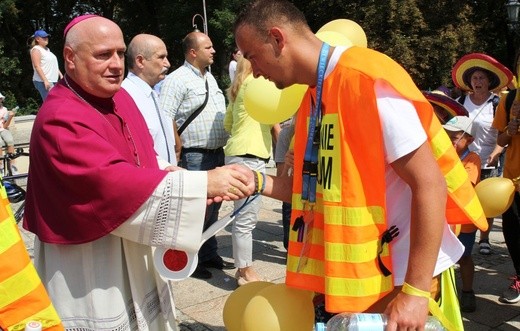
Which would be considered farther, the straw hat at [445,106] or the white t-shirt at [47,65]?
the white t-shirt at [47,65]

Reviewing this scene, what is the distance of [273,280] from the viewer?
473 cm

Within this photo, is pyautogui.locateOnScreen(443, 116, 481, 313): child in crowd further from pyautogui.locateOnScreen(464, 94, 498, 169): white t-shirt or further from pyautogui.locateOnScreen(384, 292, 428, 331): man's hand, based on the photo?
pyautogui.locateOnScreen(384, 292, 428, 331): man's hand

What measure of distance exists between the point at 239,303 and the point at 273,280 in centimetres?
243

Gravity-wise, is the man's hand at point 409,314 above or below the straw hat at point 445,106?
below

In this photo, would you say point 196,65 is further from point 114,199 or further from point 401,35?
point 401,35

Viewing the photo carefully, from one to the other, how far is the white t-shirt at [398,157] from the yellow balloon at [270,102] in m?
0.91

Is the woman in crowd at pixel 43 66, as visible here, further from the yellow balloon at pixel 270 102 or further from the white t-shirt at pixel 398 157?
the white t-shirt at pixel 398 157

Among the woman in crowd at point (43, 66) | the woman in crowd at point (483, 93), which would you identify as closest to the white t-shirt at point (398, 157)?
the woman in crowd at point (483, 93)

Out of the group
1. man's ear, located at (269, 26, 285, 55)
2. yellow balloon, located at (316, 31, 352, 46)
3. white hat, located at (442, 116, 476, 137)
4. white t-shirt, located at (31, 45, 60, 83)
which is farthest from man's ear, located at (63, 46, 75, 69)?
white t-shirt, located at (31, 45, 60, 83)

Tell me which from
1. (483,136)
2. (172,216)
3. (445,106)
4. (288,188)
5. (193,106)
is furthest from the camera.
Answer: (483,136)

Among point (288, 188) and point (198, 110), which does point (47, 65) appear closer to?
point (198, 110)

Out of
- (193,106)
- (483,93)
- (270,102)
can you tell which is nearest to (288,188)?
(270,102)

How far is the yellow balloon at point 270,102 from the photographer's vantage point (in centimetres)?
286

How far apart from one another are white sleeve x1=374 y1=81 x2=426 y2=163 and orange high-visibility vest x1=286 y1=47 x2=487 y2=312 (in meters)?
0.02
